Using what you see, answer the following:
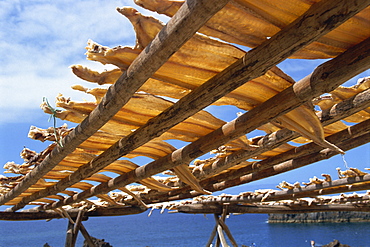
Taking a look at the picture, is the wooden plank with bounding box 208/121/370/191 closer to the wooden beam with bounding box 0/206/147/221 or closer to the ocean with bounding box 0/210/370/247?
the wooden beam with bounding box 0/206/147/221

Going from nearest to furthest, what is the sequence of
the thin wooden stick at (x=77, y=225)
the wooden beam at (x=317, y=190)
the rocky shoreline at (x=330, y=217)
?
1. the wooden beam at (x=317, y=190)
2. the thin wooden stick at (x=77, y=225)
3. the rocky shoreline at (x=330, y=217)

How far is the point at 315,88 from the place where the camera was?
163cm

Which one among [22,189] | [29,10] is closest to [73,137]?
[22,189]

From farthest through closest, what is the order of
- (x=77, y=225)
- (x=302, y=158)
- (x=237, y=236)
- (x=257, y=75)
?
(x=237, y=236) < (x=77, y=225) < (x=302, y=158) < (x=257, y=75)

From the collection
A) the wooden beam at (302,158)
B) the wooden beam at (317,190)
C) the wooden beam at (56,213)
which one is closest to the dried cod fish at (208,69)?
the wooden beam at (302,158)

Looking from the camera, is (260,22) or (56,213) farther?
(56,213)

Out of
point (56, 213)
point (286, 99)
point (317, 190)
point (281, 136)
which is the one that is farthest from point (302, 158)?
point (56, 213)

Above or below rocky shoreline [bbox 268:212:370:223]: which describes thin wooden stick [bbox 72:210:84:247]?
below

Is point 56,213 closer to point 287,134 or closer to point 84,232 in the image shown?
point 84,232

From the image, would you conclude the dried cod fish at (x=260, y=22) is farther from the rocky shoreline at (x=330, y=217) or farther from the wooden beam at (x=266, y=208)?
the rocky shoreline at (x=330, y=217)

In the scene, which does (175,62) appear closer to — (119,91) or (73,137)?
(119,91)

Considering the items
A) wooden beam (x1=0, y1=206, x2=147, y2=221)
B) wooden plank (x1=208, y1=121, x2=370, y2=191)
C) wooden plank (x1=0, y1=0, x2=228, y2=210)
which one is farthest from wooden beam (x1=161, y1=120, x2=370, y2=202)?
wooden beam (x1=0, y1=206, x2=147, y2=221)

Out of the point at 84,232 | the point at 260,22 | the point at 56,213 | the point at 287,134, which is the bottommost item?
the point at 84,232

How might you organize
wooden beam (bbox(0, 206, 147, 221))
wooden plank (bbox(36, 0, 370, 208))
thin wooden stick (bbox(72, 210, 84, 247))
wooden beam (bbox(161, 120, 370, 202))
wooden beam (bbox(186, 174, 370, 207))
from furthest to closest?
thin wooden stick (bbox(72, 210, 84, 247))
wooden beam (bbox(0, 206, 147, 221))
wooden beam (bbox(186, 174, 370, 207))
wooden beam (bbox(161, 120, 370, 202))
wooden plank (bbox(36, 0, 370, 208))
